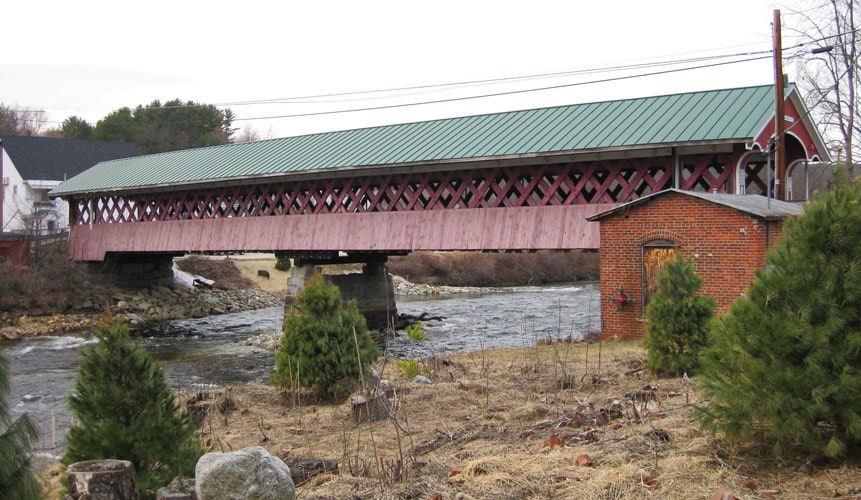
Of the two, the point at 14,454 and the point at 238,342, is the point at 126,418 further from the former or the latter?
the point at 238,342

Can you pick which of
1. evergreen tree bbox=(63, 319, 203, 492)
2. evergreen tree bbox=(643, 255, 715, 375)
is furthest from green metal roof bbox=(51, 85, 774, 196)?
evergreen tree bbox=(63, 319, 203, 492)

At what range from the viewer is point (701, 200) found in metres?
13.4

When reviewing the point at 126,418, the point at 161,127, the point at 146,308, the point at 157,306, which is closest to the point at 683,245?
the point at 126,418

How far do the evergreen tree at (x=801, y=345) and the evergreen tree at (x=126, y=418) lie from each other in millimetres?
3477

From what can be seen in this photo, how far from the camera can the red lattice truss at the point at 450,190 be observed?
54.8ft

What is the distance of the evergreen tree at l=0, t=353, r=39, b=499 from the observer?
3646mm

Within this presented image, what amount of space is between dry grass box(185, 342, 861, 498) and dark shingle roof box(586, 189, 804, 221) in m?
4.89

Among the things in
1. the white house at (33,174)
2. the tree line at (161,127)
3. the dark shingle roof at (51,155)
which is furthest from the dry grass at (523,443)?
the tree line at (161,127)

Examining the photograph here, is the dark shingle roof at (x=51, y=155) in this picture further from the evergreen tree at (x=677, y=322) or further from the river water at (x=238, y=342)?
the evergreen tree at (x=677, y=322)

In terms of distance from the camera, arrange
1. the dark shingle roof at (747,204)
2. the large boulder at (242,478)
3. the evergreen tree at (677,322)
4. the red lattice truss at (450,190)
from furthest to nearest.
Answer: the red lattice truss at (450,190)
the dark shingle roof at (747,204)
the evergreen tree at (677,322)
the large boulder at (242,478)

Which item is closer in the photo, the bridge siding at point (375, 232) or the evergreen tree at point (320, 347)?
the evergreen tree at point (320, 347)

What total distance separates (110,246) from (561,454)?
83.9 feet

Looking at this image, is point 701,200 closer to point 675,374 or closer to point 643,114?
point 643,114

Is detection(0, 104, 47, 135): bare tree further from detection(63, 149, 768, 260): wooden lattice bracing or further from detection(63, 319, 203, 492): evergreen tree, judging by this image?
detection(63, 319, 203, 492): evergreen tree
